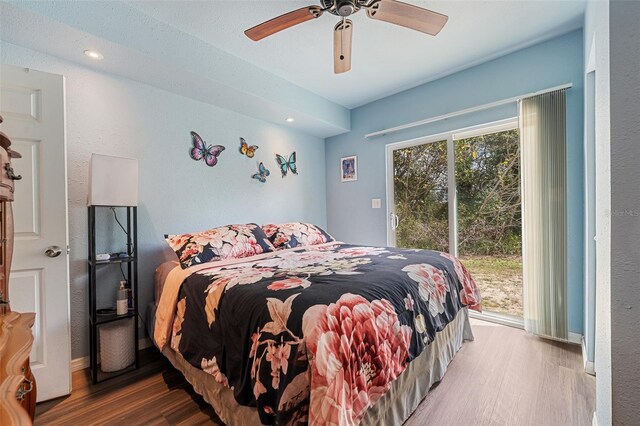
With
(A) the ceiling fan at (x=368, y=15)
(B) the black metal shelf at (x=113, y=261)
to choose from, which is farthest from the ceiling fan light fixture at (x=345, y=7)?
(B) the black metal shelf at (x=113, y=261)

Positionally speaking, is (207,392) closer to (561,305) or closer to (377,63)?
(561,305)

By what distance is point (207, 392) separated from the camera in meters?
1.54

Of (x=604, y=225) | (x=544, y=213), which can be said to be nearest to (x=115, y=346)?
(x=604, y=225)

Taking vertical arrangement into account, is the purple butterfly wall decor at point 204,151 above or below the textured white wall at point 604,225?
above

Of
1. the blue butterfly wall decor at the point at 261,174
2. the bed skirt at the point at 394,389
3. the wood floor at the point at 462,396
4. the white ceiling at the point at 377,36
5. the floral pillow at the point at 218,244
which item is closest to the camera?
the bed skirt at the point at 394,389

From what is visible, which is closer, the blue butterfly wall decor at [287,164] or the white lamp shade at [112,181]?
the white lamp shade at [112,181]

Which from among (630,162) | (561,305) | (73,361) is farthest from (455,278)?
(73,361)

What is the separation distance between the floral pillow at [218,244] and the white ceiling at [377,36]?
1.63m

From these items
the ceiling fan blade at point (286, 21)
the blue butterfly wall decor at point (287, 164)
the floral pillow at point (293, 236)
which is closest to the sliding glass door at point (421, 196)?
the floral pillow at point (293, 236)

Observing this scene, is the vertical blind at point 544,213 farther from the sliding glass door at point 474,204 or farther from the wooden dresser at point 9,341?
the wooden dresser at point 9,341

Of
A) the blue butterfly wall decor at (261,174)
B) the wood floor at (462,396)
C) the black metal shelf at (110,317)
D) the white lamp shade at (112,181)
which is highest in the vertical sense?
the blue butterfly wall decor at (261,174)

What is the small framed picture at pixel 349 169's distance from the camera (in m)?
3.86

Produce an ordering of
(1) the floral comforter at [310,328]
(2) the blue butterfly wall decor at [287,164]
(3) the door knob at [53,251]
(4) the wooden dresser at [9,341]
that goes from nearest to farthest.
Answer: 1. (4) the wooden dresser at [9,341]
2. (1) the floral comforter at [310,328]
3. (3) the door knob at [53,251]
4. (2) the blue butterfly wall decor at [287,164]

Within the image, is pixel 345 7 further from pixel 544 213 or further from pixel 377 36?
pixel 544 213
